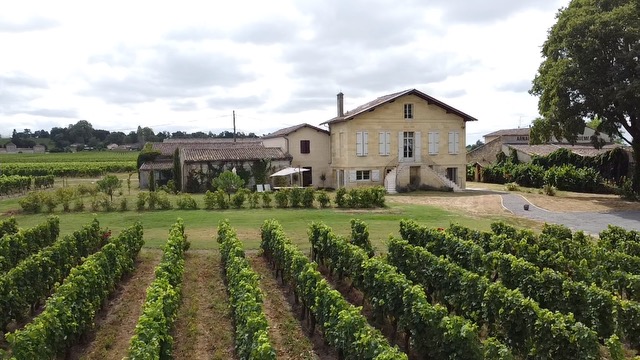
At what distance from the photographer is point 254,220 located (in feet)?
81.8

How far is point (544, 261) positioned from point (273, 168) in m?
30.5

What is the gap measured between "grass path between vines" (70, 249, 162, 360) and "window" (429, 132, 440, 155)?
97.9 feet

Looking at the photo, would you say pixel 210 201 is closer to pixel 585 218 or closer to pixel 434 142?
pixel 585 218

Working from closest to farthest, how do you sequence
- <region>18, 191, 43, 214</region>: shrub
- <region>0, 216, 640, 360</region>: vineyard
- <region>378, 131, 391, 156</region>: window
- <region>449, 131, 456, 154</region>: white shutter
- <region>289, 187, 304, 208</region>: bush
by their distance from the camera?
1. <region>0, 216, 640, 360</region>: vineyard
2. <region>18, 191, 43, 214</region>: shrub
3. <region>289, 187, 304, 208</region>: bush
4. <region>378, 131, 391, 156</region>: window
5. <region>449, 131, 456, 154</region>: white shutter

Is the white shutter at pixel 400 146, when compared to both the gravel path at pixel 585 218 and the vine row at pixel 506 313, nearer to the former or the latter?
the gravel path at pixel 585 218

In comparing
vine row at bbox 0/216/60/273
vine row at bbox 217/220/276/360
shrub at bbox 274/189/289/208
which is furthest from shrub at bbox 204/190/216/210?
vine row at bbox 217/220/276/360

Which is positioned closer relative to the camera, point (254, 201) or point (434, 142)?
point (254, 201)

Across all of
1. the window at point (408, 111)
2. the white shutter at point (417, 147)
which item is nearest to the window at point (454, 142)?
the white shutter at point (417, 147)

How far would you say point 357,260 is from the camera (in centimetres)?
1294

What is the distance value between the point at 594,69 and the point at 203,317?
2723 centimetres

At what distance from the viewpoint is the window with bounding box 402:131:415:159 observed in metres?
41.9

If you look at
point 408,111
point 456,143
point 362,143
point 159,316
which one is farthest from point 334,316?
point 456,143

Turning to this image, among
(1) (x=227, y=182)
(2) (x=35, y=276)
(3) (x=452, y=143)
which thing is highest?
(3) (x=452, y=143)

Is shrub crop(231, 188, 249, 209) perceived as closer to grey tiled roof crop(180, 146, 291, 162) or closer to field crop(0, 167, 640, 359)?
field crop(0, 167, 640, 359)
